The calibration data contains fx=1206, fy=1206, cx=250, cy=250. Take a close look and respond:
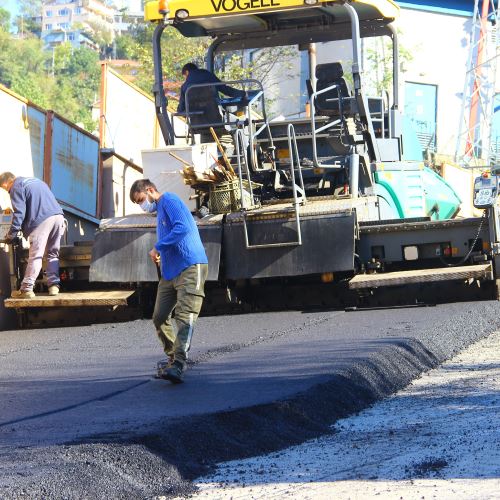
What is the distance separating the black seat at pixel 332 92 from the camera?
1302cm

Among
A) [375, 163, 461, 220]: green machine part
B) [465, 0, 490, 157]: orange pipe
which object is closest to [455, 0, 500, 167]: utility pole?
[465, 0, 490, 157]: orange pipe

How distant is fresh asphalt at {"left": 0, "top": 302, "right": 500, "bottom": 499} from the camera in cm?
557

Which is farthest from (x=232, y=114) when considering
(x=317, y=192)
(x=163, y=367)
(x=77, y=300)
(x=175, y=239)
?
(x=163, y=367)

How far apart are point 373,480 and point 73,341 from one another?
6099 millimetres

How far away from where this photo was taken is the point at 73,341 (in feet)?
36.5

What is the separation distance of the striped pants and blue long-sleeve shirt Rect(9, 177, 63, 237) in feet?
14.3

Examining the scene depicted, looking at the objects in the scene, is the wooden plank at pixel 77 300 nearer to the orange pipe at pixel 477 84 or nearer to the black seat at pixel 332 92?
the black seat at pixel 332 92

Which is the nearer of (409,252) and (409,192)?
(409,252)

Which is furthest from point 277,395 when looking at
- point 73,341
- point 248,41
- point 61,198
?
point 61,198

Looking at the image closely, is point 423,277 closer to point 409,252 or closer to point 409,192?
point 409,252

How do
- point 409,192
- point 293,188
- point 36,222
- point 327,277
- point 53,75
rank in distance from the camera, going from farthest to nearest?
1. point 53,75
2. point 409,192
3. point 36,222
4. point 327,277
5. point 293,188

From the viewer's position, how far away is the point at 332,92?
1323cm

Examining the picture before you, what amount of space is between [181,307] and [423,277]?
4.21 m

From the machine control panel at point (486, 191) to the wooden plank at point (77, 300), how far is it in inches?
143
